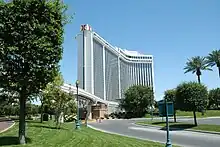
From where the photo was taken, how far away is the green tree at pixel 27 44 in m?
11.7

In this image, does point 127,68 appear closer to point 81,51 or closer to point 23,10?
point 81,51

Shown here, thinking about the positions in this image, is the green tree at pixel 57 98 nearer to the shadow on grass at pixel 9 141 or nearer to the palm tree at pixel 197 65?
the shadow on grass at pixel 9 141

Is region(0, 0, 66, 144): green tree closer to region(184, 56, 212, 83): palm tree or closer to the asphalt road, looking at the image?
the asphalt road

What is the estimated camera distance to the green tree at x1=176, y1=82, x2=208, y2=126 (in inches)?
1096

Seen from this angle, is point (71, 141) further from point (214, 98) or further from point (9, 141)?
point (214, 98)

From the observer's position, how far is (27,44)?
38.3ft

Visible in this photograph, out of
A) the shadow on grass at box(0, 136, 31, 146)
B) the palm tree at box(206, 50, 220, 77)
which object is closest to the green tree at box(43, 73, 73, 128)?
the shadow on grass at box(0, 136, 31, 146)

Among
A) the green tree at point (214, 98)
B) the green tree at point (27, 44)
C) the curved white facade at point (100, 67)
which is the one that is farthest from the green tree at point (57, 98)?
the curved white facade at point (100, 67)

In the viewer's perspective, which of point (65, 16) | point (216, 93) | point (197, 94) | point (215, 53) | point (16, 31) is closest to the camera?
point (16, 31)

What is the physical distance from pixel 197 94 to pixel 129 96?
55.8m

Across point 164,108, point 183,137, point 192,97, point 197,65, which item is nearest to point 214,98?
point 197,65

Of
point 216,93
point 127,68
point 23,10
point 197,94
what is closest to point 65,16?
point 23,10

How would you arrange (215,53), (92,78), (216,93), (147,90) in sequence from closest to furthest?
(215,53) < (147,90) < (216,93) < (92,78)

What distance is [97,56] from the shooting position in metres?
141
